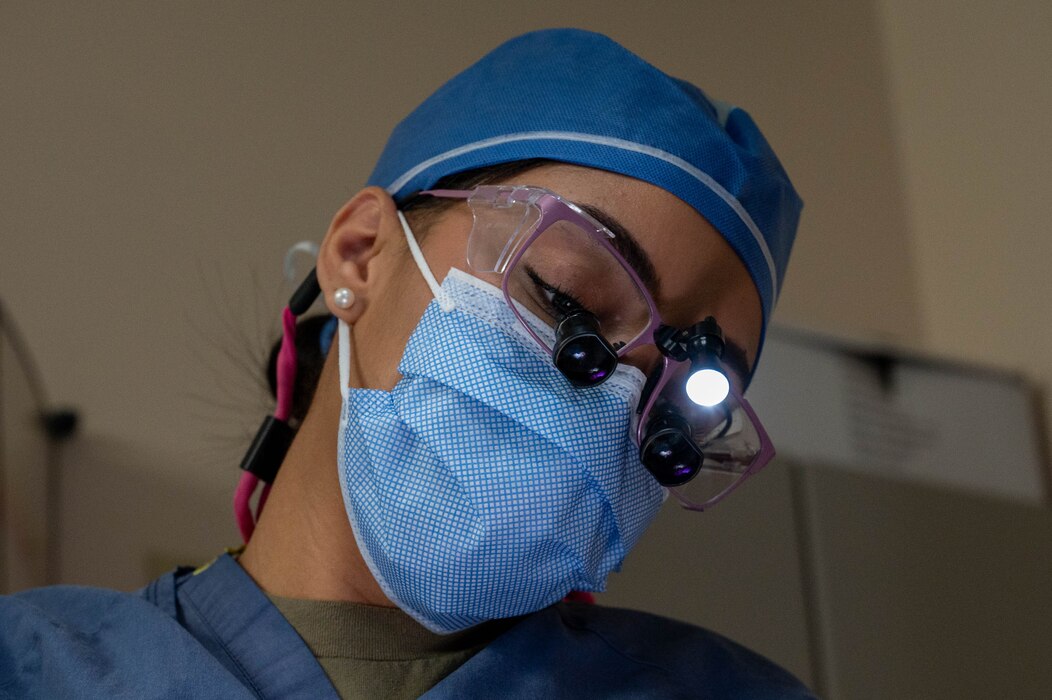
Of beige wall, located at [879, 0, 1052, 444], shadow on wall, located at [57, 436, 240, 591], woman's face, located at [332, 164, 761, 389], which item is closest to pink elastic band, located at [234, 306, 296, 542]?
woman's face, located at [332, 164, 761, 389]

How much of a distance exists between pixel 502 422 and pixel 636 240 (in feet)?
0.73

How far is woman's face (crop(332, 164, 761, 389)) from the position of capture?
44.2 inches

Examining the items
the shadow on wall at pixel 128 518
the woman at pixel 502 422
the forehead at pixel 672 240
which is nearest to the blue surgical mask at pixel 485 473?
the woman at pixel 502 422

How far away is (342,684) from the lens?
1079 mm

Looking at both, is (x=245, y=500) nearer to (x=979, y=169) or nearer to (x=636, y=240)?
(x=636, y=240)

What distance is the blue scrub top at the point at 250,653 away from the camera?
1.02m

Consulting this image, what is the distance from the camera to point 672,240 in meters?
1.14

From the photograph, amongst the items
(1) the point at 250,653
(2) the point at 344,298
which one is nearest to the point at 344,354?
(2) the point at 344,298

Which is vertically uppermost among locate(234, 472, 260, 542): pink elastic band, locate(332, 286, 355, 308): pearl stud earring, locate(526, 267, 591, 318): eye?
locate(526, 267, 591, 318): eye

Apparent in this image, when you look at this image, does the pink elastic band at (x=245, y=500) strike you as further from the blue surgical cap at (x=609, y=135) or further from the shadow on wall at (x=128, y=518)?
the shadow on wall at (x=128, y=518)

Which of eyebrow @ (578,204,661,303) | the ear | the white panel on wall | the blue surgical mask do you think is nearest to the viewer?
the blue surgical mask

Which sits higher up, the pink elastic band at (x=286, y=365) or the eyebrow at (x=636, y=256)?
the eyebrow at (x=636, y=256)

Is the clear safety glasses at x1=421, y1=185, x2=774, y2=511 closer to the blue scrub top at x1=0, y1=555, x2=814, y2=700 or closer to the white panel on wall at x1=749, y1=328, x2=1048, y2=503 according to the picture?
the blue scrub top at x1=0, y1=555, x2=814, y2=700

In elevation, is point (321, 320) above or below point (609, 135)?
below
